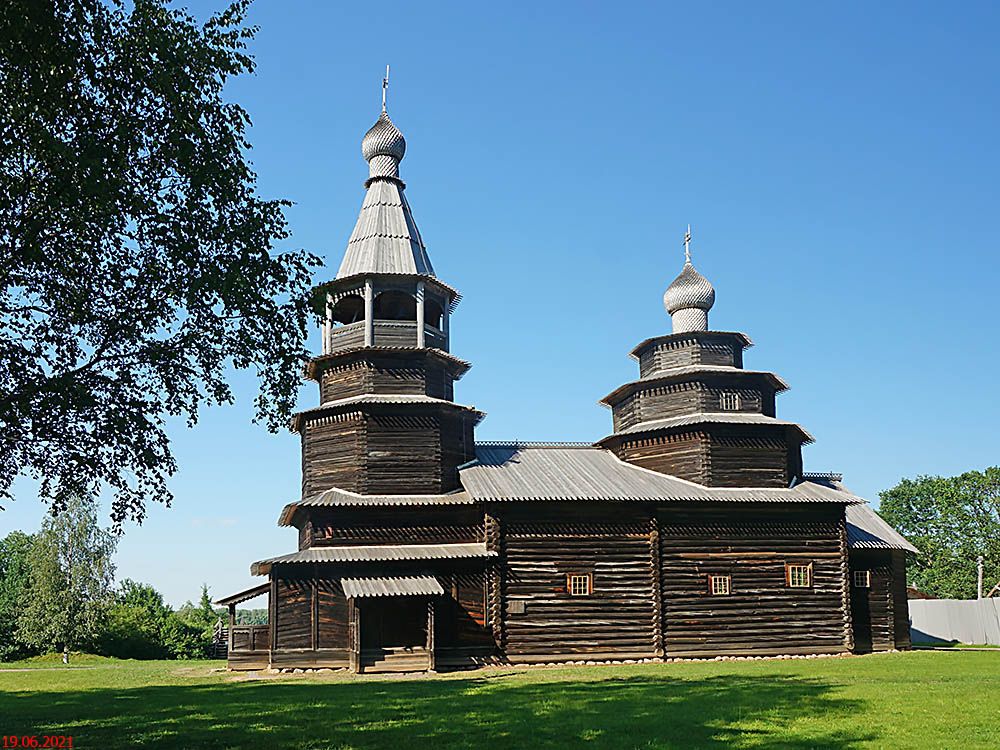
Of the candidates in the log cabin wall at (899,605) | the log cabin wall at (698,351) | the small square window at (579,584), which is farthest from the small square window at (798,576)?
the log cabin wall at (698,351)

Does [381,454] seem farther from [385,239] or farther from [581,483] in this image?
[385,239]

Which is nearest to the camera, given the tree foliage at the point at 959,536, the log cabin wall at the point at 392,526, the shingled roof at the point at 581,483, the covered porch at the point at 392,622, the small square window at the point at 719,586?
the covered porch at the point at 392,622

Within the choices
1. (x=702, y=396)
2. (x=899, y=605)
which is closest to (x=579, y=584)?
(x=702, y=396)

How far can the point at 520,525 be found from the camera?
103 feet

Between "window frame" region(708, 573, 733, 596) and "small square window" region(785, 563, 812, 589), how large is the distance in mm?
2177

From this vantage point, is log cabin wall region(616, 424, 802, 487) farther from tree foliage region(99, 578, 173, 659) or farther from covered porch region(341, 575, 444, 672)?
tree foliage region(99, 578, 173, 659)

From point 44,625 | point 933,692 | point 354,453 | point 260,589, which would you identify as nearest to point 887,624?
point 933,692

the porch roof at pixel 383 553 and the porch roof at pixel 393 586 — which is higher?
the porch roof at pixel 383 553

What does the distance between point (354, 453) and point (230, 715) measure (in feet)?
49.2

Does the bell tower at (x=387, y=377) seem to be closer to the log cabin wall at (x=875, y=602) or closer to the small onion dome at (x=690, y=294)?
the small onion dome at (x=690, y=294)

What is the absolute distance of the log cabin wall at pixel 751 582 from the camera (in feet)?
106
